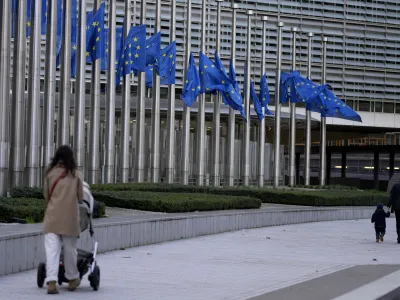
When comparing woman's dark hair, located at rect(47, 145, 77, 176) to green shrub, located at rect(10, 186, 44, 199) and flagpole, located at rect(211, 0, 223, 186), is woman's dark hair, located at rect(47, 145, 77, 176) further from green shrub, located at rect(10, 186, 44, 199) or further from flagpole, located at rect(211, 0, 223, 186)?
flagpole, located at rect(211, 0, 223, 186)

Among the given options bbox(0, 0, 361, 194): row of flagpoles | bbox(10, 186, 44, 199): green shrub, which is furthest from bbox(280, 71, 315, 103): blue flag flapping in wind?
bbox(10, 186, 44, 199): green shrub

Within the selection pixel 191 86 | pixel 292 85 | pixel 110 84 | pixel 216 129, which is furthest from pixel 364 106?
pixel 110 84

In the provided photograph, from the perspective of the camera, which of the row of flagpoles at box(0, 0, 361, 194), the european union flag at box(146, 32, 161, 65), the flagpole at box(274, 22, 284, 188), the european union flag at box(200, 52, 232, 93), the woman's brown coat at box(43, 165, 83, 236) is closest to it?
the woman's brown coat at box(43, 165, 83, 236)

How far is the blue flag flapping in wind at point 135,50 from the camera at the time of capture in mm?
39125

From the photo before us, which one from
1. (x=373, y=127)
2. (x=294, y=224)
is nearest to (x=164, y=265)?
(x=294, y=224)

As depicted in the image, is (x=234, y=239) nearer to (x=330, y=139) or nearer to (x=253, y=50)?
(x=253, y=50)

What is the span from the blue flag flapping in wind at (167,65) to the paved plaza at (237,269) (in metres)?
19.6

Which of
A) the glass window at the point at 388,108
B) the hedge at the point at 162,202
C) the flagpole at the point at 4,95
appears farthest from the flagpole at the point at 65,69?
the glass window at the point at 388,108

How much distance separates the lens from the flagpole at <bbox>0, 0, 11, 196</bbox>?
25.2 metres

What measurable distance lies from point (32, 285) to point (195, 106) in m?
44.4

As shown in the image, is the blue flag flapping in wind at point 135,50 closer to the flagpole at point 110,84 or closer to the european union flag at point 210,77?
the flagpole at point 110,84

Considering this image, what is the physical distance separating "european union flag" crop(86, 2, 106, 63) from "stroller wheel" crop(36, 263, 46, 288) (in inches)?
1004

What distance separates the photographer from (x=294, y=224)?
95.3 ft

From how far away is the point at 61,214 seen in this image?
37.8 feet
